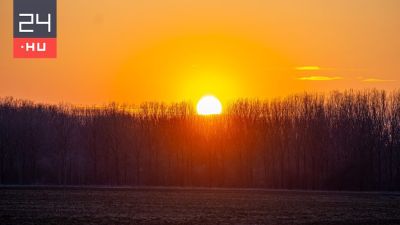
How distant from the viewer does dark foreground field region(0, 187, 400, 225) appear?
35.9 meters

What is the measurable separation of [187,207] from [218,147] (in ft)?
166


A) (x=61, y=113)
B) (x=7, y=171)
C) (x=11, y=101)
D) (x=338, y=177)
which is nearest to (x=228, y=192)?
(x=338, y=177)

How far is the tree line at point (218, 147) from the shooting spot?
8275 centimetres

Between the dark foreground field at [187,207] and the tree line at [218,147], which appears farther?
the tree line at [218,147]

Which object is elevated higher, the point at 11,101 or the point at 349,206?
the point at 11,101

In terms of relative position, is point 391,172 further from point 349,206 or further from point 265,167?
point 349,206

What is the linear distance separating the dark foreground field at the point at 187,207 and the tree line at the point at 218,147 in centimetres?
2492

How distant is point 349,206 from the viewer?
1810 inches

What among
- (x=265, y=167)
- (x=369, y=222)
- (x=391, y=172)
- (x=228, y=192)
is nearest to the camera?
(x=369, y=222)

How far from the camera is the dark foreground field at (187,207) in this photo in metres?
35.9

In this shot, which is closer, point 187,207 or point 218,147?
point 187,207

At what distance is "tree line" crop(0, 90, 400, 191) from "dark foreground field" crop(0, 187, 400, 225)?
24.9 m

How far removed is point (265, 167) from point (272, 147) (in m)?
3.71

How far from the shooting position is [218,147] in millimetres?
93188
